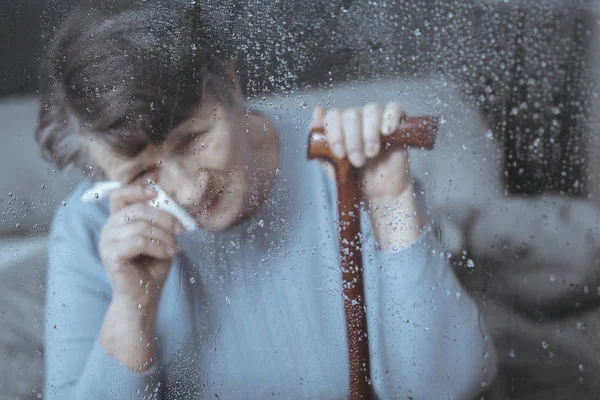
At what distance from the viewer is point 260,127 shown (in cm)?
69

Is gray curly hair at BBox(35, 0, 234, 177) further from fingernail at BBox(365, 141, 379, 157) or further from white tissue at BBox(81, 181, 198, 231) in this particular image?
fingernail at BBox(365, 141, 379, 157)

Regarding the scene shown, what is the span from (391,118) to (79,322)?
477 mm

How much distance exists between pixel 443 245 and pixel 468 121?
0.10m

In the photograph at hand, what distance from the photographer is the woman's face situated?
70 cm

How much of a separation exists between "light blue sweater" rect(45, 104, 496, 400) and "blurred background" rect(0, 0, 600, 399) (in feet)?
0.12

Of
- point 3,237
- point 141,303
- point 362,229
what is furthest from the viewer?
point 3,237

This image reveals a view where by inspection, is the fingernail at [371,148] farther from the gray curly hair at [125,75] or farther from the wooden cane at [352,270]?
the gray curly hair at [125,75]

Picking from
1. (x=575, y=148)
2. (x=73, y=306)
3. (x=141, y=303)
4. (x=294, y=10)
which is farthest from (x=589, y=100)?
(x=73, y=306)

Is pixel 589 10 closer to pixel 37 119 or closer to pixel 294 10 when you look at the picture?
pixel 294 10

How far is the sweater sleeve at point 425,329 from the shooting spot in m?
0.57

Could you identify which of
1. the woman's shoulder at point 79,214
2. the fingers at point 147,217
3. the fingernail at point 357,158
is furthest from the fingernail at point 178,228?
the fingernail at point 357,158

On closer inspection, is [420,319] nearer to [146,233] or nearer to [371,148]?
[371,148]

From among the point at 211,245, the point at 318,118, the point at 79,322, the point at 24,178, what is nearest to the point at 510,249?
the point at 318,118

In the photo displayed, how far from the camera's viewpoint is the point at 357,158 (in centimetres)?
62
